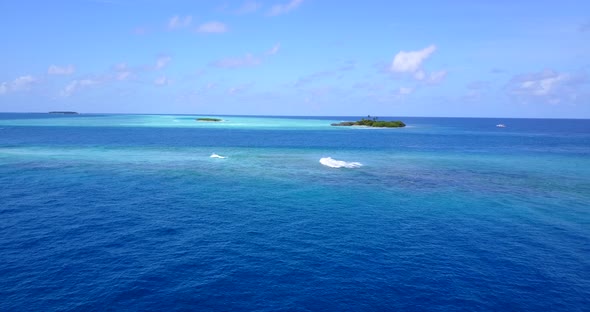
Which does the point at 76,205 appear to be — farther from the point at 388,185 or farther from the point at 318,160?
the point at 318,160

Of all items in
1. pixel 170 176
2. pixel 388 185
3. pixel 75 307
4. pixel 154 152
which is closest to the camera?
pixel 75 307

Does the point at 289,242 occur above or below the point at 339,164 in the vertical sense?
below

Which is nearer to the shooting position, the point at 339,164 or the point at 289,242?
the point at 289,242

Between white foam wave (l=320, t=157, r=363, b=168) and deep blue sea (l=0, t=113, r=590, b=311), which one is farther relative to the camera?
white foam wave (l=320, t=157, r=363, b=168)

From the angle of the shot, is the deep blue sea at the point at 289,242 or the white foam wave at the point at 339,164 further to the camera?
the white foam wave at the point at 339,164

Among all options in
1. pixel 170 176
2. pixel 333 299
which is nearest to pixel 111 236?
pixel 333 299

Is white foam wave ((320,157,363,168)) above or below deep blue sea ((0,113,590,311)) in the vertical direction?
above

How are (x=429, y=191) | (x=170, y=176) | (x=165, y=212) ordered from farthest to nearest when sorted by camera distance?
(x=170, y=176)
(x=429, y=191)
(x=165, y=212)

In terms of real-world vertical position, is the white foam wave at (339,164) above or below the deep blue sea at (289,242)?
above
